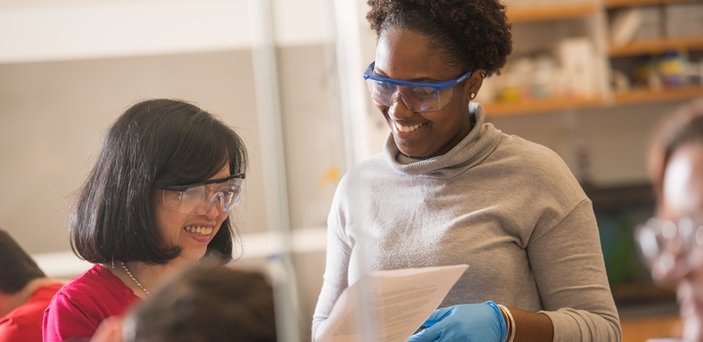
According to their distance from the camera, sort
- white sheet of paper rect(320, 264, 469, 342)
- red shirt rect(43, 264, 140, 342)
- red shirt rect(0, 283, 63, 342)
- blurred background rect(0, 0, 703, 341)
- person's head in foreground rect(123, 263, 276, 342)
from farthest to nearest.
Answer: blurred background rect(0, 0, 703, 341) < red shirt rect(0, 283, 63, 342) < red shirt rect(43, 264, 140, 342) < white sheet of paper rect(320, 264, 469, 342) < person's head in foreground rect(123, 263, 276, 342)

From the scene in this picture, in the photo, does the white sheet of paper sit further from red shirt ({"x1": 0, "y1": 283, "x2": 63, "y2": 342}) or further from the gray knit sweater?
red shirt ({"x1": 0, "y1": 283, "x2": 63, "y2": 342})

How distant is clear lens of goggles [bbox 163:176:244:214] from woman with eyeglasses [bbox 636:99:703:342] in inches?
29.6

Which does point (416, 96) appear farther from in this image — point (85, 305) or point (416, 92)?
point (85, 305)

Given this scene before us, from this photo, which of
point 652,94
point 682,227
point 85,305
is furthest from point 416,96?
point 652,94

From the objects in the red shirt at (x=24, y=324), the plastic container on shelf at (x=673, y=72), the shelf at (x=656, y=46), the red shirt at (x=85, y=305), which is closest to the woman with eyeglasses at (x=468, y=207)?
the red shirt at (x=85, y=305)

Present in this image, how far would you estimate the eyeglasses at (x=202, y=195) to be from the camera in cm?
146

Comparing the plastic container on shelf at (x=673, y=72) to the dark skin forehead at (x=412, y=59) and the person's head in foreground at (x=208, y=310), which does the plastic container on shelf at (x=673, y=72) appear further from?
the person's head in foreground at (x=208, y=310)

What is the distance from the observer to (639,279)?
421 cm

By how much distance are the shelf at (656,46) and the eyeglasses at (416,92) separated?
3.07 m

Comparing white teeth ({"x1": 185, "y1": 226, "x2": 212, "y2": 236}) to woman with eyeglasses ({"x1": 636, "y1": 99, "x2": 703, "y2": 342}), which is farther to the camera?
white teeth ({"x1": 185, "y1": 226, "x2": 212, "y2": 236})

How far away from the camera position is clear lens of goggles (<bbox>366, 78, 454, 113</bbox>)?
58.6 inches

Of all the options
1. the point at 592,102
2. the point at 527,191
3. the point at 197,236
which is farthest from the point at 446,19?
the point at 592,102

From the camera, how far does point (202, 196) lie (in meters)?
1.47

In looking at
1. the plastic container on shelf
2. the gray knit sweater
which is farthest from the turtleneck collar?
the plastic container on shelf
